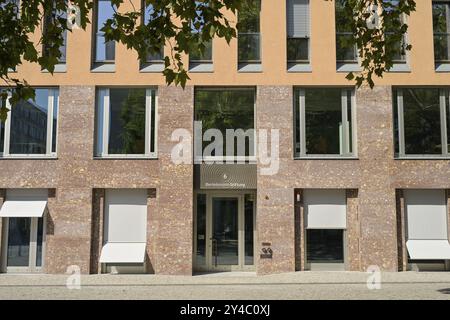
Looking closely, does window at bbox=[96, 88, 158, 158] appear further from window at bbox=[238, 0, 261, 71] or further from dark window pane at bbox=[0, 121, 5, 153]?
window at bbox=[238, 0, 261, 71]

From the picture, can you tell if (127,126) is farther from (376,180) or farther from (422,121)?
(422,121)

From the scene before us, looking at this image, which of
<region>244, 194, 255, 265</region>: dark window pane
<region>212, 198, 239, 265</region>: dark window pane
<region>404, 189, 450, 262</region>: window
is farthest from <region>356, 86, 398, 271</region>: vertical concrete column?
<region>212, 198, 239, 265</region>: dark window pane

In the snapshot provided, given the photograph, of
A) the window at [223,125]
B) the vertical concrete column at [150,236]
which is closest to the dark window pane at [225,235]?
the window at [223,125]

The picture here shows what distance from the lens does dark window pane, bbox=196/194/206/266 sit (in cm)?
1727

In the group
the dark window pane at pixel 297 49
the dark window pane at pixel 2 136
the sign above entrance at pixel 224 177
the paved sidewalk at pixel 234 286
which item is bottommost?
the paved sidewalk at pixel 234 286

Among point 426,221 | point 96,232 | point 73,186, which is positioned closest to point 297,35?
point 426,221

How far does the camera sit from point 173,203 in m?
16.7

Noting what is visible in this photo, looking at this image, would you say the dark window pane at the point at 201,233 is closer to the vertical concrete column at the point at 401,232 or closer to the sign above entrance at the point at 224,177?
the sign above entrance at the point at 224,177

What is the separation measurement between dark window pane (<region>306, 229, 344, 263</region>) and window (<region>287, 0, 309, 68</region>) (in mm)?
5622

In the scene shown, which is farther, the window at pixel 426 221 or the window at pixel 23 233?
the window at pixel 23 233

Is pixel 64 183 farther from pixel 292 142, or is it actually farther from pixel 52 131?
pixel 292 142

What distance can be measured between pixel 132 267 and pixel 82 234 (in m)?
1.86

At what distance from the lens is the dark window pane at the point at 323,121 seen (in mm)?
17406

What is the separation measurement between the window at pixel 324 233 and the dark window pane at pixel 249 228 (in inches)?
68.2
